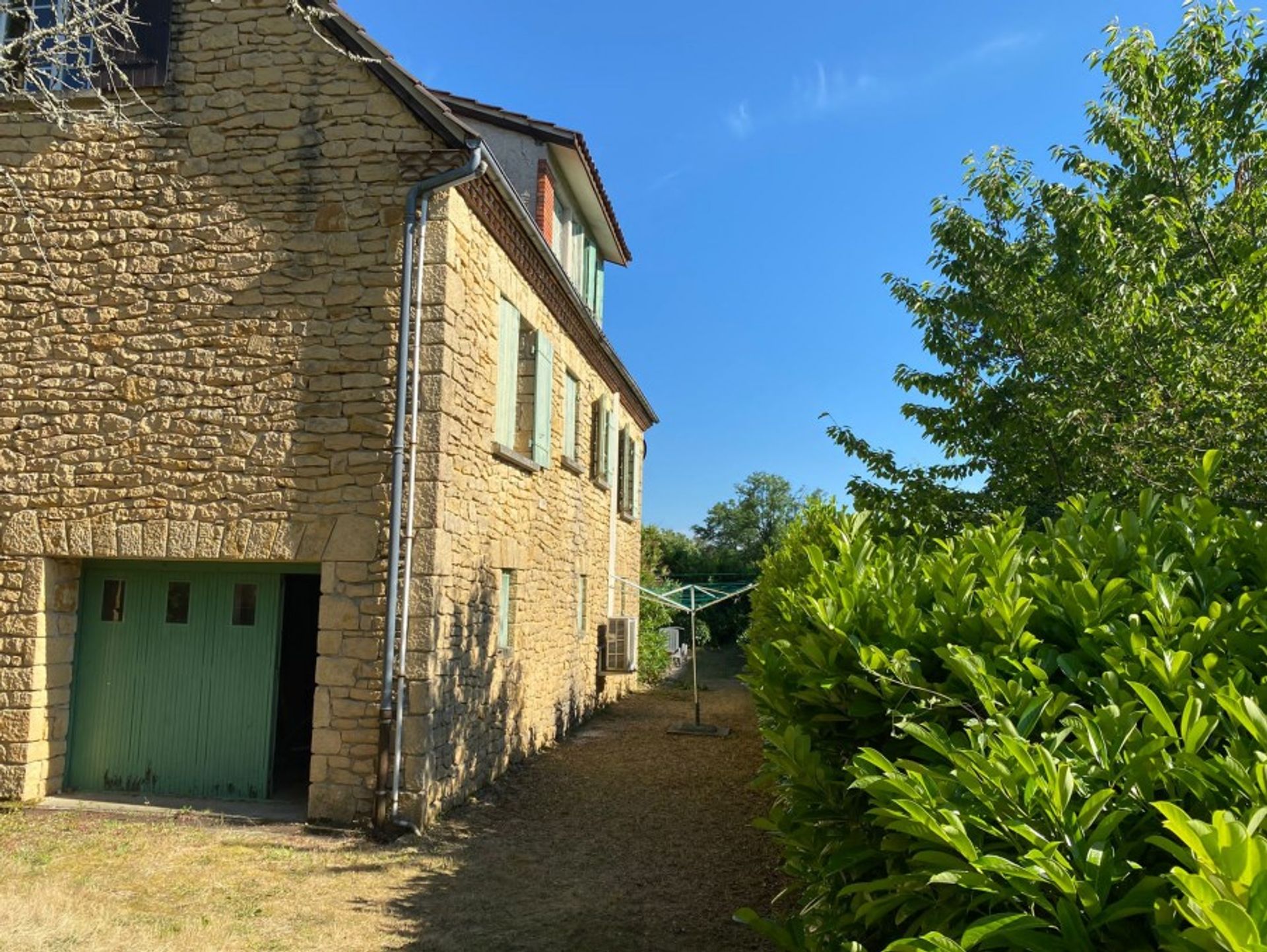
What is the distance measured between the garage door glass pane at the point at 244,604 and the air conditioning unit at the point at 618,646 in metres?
6.86

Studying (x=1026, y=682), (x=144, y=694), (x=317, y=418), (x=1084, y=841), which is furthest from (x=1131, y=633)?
(x=144, y=694)

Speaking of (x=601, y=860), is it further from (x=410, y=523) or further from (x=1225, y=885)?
(x=1225, y=885)

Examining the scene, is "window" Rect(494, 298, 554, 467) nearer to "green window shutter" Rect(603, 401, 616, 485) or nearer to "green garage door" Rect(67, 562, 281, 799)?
"green garage door" Rect(67, 562, 281, 799)

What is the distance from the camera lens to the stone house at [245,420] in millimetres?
6777

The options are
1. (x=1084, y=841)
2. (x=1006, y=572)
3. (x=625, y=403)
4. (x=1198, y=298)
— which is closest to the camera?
(x=1084, y=841)

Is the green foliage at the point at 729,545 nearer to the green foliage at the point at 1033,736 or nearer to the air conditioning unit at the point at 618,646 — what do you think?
the air conditioning unit at the point at 618,646

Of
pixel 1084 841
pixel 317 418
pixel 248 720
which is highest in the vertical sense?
pixel 317 418

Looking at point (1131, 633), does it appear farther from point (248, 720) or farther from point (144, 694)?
point (144, 694)

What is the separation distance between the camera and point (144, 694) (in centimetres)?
747

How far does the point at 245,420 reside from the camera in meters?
7.04

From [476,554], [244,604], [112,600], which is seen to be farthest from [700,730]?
[112,600]

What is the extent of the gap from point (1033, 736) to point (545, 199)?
9.18 m

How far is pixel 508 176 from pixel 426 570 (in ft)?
18.4

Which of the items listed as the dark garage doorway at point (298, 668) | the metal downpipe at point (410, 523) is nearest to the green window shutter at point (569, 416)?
the dark garage doorway at point (298, 668)
